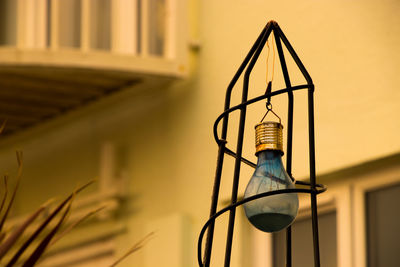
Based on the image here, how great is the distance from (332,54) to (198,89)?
0.80m

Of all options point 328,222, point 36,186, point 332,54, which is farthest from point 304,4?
point 36,186

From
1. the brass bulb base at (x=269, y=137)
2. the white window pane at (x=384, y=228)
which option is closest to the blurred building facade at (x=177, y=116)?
the white window pane at (x=384, y=228)

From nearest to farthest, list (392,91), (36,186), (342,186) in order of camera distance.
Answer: (392,91), (342,186), (36,186)

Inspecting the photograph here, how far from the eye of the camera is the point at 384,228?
333 cm

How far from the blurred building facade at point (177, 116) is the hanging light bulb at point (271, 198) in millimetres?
1158

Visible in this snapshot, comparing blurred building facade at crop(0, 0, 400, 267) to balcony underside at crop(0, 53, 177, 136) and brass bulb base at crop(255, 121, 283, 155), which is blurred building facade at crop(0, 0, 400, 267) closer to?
balcony underside at crop(0, 53, 177, 136)

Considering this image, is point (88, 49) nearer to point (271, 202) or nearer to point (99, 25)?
point (99, 25)

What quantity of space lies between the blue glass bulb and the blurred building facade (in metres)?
1.17

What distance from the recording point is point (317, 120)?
352cm

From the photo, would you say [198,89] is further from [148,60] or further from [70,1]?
[70,1]

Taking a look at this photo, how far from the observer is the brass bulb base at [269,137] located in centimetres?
216

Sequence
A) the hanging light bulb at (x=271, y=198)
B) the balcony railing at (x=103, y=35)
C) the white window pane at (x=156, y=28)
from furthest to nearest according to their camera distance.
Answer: the white window pane at (x=156, y=28) → the balcony railing at (x=103, y=35) → the hanging light bulb at (x=271, y=198)

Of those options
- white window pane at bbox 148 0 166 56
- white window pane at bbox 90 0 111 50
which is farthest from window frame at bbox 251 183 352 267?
white window pane at bbox 90 0 111 50

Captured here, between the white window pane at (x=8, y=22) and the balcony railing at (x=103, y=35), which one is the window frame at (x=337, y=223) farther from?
the white window pane at (x=8, y=22)
